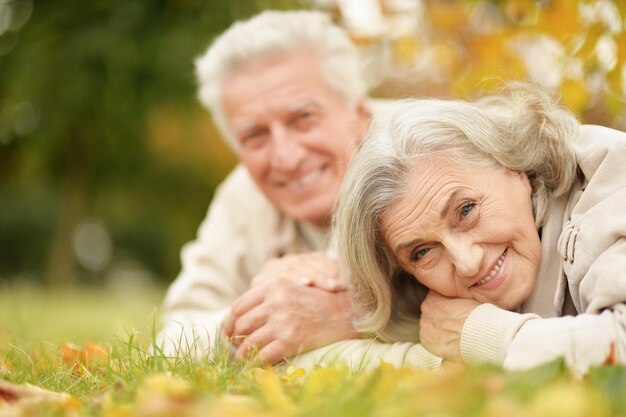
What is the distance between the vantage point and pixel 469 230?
99.7 inches

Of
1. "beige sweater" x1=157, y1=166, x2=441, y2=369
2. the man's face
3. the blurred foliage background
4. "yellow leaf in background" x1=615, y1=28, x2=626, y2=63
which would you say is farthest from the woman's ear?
"beige sweater" x1=157, y1=166, x2=441, y2=369

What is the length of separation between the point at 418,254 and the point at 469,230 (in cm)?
22

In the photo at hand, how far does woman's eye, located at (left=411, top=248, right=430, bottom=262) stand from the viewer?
8.66ft

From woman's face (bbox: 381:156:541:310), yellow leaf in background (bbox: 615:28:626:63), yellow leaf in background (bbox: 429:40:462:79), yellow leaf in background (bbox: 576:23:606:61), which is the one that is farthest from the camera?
yellow leaf in background (bbox: 429:40:462:79)

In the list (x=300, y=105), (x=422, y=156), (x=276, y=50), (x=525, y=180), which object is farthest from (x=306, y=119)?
(x=525, y=180)

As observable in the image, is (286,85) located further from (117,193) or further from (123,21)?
(117,193)

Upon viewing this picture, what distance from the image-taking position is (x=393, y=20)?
5.66 metres

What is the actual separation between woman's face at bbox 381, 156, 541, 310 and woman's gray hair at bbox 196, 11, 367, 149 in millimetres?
1682

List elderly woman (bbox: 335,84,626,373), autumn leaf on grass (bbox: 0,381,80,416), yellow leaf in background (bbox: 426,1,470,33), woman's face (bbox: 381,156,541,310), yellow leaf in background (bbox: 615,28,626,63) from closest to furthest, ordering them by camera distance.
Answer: autumn leaf on grass (bbox: 0,381,80,416)
elderly woman (bbox: 335,84,626,373)
woman's face (bbox: 381,156,541,310)
yellow leaf in background (bbox: 615,28,626,63)
yellow leaf in background (bbox: 426,1,470,33)

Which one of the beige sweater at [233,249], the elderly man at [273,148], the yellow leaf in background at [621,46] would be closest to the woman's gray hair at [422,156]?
the elderly man at [273,148]

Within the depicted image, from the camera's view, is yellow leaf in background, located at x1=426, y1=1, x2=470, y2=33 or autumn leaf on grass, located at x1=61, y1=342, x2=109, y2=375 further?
yellow leaf in background, located at x1=426, y1=1, x2=470, y2=33

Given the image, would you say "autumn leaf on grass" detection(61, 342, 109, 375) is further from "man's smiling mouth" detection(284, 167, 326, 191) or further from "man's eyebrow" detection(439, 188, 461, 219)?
"man's smiling mouth" detection(284, 167, 326, 191)

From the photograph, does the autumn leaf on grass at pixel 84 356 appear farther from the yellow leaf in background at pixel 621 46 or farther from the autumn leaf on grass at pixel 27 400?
the yellow leaf in background at pixel 621 46

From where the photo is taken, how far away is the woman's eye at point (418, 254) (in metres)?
2.64
